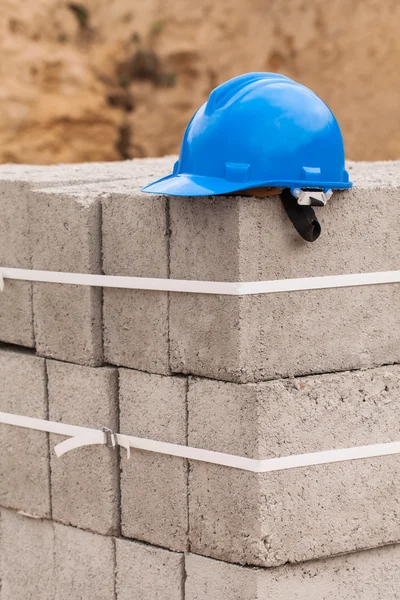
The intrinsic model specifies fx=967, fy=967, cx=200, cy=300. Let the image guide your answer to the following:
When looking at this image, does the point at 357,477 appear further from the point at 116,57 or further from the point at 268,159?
the point at 116,57

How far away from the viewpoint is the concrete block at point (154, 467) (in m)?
3.60

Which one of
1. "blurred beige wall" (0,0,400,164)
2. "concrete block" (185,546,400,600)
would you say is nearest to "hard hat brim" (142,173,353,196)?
"concrete block" (185,546,400,600)

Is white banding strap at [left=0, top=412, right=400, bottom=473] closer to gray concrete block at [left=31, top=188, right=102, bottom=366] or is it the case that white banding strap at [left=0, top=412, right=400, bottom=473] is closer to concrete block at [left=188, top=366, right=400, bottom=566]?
concrete block at [left=188, top=366, right=400, bottom=566]

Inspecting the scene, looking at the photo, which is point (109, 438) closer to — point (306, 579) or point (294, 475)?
point (294, 475)

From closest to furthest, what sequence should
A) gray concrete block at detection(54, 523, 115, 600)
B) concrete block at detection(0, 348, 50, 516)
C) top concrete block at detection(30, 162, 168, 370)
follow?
1. top concrete block at detection(30, 162, 168, 370)
2. gray concrete block at detection(54, 523, 115, 600)
3. concrete block at detection(0, 348, 50, 516)

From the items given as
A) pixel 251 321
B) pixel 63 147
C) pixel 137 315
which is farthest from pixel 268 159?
pixel 63 147

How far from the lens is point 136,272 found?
3.59 metres

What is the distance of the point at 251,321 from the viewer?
10.9 ft

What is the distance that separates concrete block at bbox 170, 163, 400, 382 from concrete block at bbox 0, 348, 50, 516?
753mm

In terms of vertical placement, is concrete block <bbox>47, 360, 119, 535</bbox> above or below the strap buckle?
below

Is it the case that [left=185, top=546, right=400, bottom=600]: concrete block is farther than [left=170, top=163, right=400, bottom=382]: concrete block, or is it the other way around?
[left=185, top=546, right=400, bottom=600]: concrete block

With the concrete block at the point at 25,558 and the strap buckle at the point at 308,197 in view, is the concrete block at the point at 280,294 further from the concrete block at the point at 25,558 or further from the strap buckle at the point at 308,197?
the concrete block at the point at 25,558

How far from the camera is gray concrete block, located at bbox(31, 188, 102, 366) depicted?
3.70m

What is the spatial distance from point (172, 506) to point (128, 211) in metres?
1.12
